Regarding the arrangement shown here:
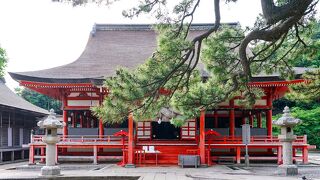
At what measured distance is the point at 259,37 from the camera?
6.55m

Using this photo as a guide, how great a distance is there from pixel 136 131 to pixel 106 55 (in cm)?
551

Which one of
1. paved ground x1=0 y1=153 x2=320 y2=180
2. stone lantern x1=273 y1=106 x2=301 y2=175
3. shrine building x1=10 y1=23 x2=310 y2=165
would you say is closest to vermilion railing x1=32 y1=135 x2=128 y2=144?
shrine building x1=10 y1=23 x2=310 y2=165

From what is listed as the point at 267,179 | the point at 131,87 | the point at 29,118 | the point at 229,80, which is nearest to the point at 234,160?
the point at 267,179

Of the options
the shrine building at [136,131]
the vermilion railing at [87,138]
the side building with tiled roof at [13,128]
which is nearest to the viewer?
the shrine building at [136,131]

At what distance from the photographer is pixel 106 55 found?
24328mm

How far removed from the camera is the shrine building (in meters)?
19.1

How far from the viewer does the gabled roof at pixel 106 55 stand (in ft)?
64.4

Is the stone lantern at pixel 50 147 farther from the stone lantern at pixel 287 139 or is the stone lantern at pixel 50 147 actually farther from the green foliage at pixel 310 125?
A: the green foliage at pixel 310 125

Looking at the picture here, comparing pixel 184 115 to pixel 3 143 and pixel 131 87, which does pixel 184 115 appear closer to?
pixel 131 87

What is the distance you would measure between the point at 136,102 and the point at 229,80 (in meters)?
2.22

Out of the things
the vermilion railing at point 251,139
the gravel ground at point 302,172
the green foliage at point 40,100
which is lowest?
the gravel ground at point 302,172

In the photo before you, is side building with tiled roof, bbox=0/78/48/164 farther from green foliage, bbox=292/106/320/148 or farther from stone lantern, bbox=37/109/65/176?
green foliage, bbox=292/106/320/148

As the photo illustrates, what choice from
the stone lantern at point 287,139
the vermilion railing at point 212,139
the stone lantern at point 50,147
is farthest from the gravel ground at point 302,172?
the stone lantern at point 50,147

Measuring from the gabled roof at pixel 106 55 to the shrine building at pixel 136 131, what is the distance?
5 cm
